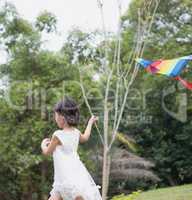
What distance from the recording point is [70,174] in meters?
3.56

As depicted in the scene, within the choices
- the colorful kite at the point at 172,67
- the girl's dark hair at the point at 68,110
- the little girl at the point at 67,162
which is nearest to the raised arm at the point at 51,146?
the little girl at the point at 67,162

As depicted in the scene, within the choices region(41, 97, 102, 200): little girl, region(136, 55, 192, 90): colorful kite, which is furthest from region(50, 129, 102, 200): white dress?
region(136, 55, 192, 90): colorful kite

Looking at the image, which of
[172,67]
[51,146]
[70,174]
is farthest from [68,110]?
[172,67]

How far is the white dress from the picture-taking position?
3.54m

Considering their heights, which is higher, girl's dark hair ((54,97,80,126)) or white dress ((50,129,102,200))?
girl's dark hair ((54,97,80,126))

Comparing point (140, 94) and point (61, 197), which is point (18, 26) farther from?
point (61, 197)

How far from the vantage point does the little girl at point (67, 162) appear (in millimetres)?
3539

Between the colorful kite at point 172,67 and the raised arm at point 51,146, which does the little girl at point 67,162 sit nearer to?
the raised arm at point 51,146

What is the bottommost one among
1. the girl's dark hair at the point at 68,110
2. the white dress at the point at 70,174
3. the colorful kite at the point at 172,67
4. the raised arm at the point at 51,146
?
the white dress at the point at 70,174

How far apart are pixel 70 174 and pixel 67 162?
0.08m

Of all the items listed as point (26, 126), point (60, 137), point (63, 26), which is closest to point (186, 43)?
point (63, 26)

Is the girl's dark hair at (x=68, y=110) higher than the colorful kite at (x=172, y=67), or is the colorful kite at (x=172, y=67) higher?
the colorful kite at (x=172, y=67)

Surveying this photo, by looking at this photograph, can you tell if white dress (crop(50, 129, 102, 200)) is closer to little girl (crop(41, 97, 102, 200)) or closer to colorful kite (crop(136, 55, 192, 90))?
little girl (crop(41, 97, 102, 200))

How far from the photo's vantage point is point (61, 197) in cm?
363
